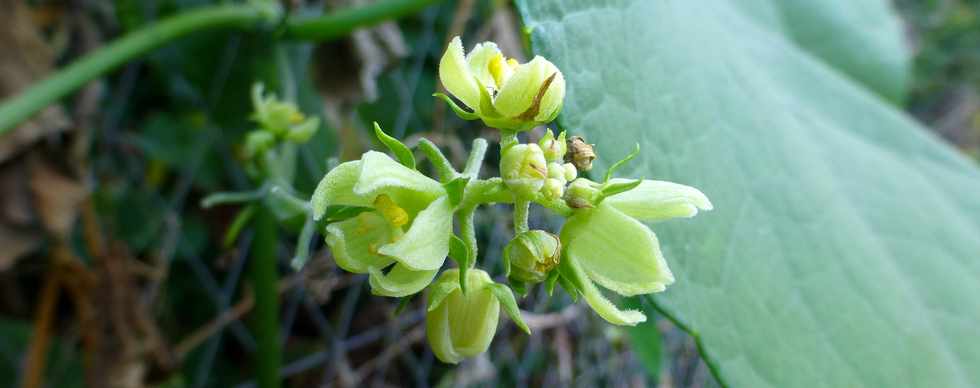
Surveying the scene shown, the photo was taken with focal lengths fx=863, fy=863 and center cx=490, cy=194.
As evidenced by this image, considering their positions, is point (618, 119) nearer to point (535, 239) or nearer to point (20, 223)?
point (535, 239)

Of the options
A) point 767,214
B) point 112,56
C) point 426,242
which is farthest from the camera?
point 112,56

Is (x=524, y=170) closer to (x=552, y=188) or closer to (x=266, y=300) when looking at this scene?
(x=552, y=188)

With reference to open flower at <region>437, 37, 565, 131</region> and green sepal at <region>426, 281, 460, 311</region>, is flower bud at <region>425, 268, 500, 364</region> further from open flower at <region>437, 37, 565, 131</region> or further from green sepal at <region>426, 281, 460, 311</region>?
open flower at <region>437, 37, 565, 131</region>

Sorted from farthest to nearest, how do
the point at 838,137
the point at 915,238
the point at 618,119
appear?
1. the point at 838,137
2. the point at 915,238
3. the point at 618,119

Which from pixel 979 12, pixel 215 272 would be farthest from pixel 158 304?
pixel 979 12

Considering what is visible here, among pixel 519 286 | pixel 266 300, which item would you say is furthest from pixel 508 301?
pixel 266 300

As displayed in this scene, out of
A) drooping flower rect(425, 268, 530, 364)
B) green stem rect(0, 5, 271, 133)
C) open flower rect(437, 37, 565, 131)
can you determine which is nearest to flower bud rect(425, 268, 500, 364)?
drooping flower rect(425, 268, 530, 364)

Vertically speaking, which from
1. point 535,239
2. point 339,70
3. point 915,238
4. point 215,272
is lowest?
point 215,272
